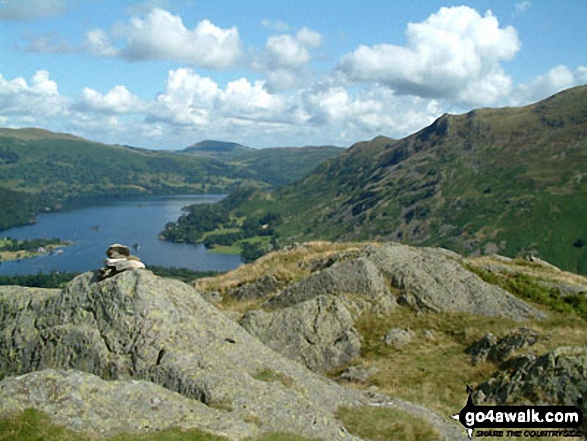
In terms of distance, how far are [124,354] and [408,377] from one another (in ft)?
49.1

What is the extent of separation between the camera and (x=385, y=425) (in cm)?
1731

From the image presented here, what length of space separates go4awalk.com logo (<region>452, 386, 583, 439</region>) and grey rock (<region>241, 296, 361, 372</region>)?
942cm

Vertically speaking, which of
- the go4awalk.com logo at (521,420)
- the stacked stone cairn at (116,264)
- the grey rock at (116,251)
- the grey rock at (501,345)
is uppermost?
the grey rock at (116,251)

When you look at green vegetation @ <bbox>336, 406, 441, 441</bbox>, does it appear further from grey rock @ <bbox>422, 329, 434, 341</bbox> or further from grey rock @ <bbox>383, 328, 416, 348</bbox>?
grey rock @ <bbox>422, 329, 434, 341</bbox>

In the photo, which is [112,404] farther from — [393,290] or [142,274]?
[393,290]

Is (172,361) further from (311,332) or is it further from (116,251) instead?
(311,332)

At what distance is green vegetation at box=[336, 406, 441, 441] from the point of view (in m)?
16.7

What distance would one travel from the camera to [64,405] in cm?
1352

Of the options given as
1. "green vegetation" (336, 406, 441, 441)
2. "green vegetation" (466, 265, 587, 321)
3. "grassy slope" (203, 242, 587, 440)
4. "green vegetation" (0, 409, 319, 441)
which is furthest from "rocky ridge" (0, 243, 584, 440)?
"green vegetation" (466, 265, 587, 321)

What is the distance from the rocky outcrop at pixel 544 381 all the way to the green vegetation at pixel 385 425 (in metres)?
5.92

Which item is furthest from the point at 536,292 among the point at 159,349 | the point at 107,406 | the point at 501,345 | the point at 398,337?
the point at 107,406

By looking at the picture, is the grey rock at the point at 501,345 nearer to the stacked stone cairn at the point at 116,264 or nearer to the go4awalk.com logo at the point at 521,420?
the go4awalk.com logo at the point at 521,420

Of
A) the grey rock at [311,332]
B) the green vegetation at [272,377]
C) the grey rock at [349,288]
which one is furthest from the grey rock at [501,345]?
the green vegetation at [272,377]

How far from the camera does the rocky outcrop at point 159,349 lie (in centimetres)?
1612
